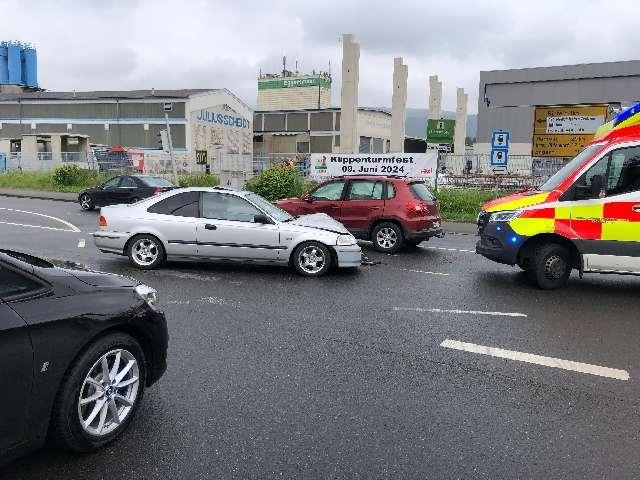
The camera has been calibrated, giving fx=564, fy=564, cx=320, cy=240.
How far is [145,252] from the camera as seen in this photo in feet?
30.4

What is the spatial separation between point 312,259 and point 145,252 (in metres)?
2.76

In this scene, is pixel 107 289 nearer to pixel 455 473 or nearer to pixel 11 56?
pixel 455 473

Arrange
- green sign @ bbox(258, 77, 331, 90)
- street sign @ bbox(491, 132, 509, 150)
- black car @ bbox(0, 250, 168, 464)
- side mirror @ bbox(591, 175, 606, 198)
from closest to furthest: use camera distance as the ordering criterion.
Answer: black car @ bbox(0, 250, 168, 464) < side mirror @ bbox(591, 175, 606, 198) < street sign @ bbox(491, 132, 509, 150) < green sign @ bbox(258, 77, 331, 90)

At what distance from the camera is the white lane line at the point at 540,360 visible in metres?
4.95

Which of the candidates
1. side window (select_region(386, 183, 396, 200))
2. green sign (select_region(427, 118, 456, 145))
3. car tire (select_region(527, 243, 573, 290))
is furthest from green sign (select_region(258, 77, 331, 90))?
car tire (select_region(527, 243, 573, 290))

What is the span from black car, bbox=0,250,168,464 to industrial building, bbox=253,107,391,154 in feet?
207

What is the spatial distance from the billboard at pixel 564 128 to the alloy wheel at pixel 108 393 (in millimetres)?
17056

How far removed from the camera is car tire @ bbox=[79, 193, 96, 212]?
20.6 metres

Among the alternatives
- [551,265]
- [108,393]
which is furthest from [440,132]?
[108,393]

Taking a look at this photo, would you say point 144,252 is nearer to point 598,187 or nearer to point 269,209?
point 269,209

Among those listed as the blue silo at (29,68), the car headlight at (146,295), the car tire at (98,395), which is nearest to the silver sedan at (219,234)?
the car headlight at (146,295)

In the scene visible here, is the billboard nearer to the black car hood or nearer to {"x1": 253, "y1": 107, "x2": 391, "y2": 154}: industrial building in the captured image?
the black car hood

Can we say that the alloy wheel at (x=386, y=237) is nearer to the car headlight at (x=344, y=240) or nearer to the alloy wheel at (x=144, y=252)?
the car headlight at (x=344, y=240)

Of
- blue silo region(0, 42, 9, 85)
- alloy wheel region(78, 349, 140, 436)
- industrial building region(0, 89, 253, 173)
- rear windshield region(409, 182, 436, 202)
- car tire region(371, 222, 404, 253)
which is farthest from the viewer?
blue silo region(0, 42, 9, 85)
